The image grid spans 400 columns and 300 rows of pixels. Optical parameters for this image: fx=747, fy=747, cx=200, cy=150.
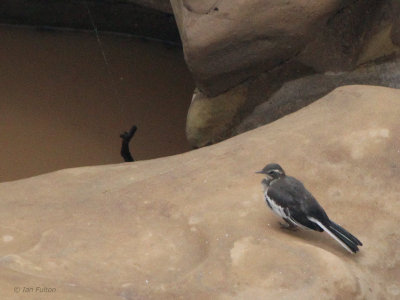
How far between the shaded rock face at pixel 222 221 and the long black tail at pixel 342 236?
2.7 inches

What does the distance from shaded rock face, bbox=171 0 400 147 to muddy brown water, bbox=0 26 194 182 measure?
1346 millimetres

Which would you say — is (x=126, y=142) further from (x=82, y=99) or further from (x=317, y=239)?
(x=317, y=239)

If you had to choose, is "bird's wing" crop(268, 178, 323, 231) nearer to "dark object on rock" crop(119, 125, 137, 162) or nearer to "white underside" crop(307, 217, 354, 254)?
"white underside" crop(307, 217, 354, 254)

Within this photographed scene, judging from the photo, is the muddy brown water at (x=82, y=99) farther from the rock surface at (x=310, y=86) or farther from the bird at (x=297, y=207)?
the bird at (x=297, y=207)

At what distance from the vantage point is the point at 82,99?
7516mm

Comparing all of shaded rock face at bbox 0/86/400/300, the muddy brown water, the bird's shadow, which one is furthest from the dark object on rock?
the bird's shadow

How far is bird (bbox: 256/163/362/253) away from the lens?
3457mm

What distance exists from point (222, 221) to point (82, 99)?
4.18 m

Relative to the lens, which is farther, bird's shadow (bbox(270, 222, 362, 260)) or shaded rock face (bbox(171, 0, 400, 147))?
shaded rock face (bbox(171, 0, 400, 147))

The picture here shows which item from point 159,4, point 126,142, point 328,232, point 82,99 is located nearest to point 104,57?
point 82,99

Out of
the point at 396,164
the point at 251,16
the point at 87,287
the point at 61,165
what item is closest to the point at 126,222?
the point at 87,287

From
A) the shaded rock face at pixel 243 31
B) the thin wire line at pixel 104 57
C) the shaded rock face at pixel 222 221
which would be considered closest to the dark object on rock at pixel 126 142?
the shaded rock face at pixel 243 31

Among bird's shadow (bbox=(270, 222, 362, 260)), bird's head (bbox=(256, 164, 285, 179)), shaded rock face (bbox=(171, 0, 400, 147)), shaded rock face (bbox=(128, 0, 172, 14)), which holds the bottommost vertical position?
bird's shadow (bbox=(270, 222, 362, 260))

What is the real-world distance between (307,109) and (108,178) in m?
1.34
